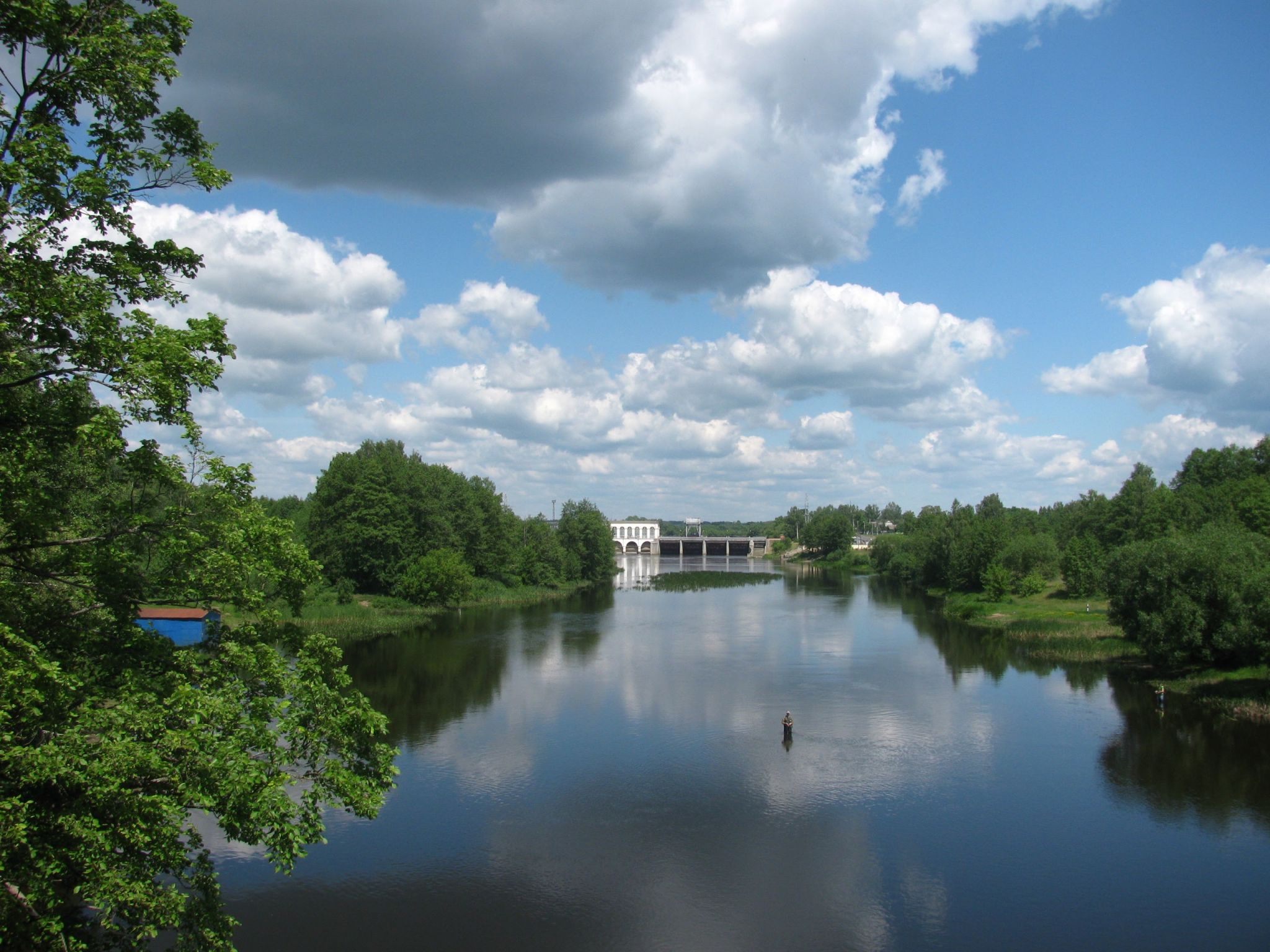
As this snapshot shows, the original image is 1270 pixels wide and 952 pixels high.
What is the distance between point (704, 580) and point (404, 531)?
6068cm

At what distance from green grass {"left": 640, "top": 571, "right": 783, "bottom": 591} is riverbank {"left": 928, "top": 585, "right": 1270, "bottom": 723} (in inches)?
1367

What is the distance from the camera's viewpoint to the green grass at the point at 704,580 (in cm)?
11138

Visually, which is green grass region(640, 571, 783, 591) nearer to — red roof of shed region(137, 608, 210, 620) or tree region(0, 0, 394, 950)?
red roof of shed region(137, 608, 210, 620)

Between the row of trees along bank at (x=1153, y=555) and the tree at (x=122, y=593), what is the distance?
4091 cm

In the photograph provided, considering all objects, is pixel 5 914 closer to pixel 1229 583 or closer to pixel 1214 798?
pixel 1214 798

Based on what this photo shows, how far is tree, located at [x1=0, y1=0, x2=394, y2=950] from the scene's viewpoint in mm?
9578

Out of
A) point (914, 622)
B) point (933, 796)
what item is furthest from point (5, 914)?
point (914, 622)

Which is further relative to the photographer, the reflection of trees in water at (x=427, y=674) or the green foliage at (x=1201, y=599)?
the green foliage at (x=1201, y=599)

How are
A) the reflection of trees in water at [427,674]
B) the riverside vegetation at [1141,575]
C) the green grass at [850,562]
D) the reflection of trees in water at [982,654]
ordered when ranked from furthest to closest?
the green grass at [850,562] < the reflection of trees in water at [982,654] < the riverside vegetation at [1141,575] < the reflection of trees in water at [427,674]

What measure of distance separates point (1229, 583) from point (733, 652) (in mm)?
26767

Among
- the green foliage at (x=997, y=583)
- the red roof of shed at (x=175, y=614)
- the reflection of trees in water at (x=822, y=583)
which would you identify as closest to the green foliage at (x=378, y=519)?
the red roof of shed at (x=175, y=614)

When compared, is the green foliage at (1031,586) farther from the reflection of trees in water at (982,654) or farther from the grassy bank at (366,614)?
the grassy bank at (366,614)

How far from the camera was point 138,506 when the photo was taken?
12.3 meters

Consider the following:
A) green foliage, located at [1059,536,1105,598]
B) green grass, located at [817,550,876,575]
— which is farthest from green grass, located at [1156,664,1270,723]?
green grass, located at [817,550,876,575]
